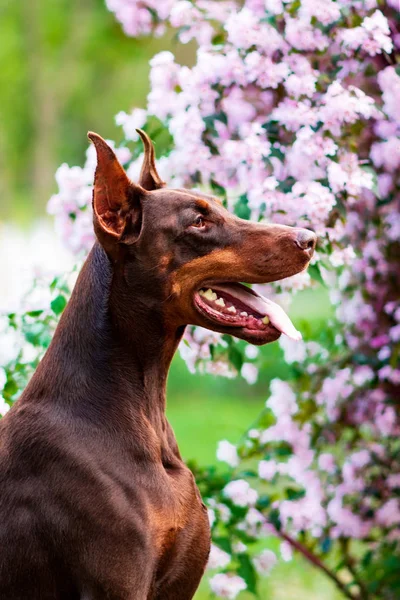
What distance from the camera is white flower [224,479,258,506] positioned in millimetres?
4316

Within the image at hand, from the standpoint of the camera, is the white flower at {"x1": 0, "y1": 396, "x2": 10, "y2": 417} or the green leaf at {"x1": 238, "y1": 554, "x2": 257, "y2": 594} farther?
the green leaf at {"x1": 238, "y1": 554, "x2": 257, "y2": 594}

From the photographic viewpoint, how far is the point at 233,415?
11508mm

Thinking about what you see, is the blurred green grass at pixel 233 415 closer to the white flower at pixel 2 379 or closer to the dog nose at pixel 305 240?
the white flower at pixel 2 379

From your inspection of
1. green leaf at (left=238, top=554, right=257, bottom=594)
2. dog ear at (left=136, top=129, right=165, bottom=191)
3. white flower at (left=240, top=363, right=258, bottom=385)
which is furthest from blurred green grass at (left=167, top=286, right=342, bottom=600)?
dog ear at (left=136, top=129, right=165, bottom=191)

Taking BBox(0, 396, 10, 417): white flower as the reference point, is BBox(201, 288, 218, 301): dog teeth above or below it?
above

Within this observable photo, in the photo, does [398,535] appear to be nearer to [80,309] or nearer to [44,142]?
[80,309]

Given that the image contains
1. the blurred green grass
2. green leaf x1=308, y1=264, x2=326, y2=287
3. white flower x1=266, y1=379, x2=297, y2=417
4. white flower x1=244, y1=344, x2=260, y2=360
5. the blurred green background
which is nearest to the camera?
green leaf x1=308, y1=264, x2=326, y2=287

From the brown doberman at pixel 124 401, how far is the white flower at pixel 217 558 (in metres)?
1.24

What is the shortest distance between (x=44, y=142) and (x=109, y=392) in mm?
18734

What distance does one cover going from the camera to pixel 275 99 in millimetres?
4113

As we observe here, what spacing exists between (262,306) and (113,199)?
0.47 meters

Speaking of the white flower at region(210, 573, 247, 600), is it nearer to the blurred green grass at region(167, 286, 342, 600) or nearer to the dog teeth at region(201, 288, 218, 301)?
the blurred green grass at region(167, 286, 342, 600)

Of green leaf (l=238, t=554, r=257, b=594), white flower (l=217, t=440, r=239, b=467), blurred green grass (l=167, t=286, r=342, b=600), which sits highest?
green leaf (l=238, t=554, r=257, b=594)

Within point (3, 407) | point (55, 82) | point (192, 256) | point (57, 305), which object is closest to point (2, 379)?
point (3, 407)
